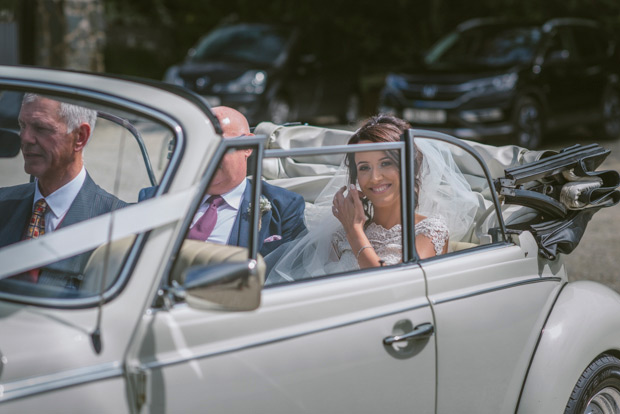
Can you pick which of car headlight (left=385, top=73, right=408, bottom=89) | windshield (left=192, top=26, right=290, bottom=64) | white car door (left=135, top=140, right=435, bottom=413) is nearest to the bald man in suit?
white car door (left=135, top=140, right=435, bottom=413)

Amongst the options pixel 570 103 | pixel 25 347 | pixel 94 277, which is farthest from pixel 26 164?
pixel 570 103

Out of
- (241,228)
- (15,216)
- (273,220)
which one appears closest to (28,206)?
(15,216)

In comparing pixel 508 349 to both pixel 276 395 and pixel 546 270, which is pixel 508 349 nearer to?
pixel 546 270

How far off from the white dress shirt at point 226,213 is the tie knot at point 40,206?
1.79 ft

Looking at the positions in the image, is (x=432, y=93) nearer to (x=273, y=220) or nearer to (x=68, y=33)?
(x=68, y=33)

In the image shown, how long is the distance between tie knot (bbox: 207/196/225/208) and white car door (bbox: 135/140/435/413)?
94cm

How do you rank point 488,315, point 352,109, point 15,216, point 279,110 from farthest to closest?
point 352,109
point 279,110
point 15,216
point 488,315

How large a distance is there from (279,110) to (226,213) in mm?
10788

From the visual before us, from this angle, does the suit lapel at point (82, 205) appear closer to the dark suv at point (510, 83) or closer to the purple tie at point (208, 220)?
the purple tie at point (208, 220)

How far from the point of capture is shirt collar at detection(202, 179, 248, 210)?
346cm

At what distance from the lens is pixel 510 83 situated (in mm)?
11992

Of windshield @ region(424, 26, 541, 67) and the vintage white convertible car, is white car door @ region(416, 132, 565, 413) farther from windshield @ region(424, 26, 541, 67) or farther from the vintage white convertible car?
windshield @ region(424, 26, 541, 67)

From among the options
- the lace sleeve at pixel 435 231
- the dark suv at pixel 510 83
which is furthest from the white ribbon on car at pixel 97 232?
the dark suv at pixel 510 83

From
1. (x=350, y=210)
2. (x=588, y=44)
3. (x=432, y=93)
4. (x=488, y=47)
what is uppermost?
(x=588, y=44)
